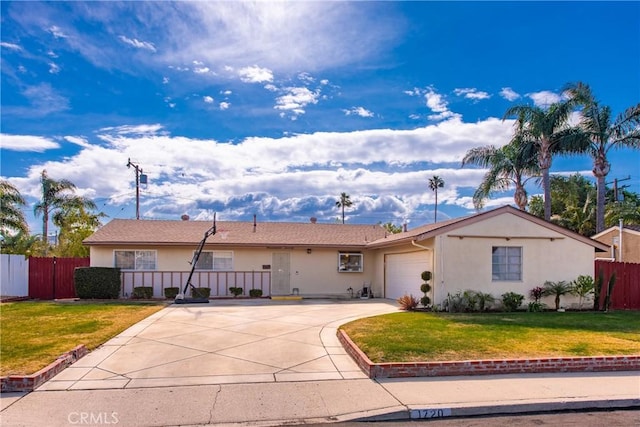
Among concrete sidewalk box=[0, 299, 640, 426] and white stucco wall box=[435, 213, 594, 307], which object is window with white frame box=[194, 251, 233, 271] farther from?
concrete sidewalk box=[0, 299, 640, 426]


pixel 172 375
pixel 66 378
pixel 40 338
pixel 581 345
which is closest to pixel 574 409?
pixel 581 345

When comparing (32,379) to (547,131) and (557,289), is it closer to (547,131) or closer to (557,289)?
(557,289)

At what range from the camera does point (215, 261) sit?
2139cm

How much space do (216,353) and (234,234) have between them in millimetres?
13726

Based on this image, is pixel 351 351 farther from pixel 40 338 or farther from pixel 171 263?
pixel 171 263

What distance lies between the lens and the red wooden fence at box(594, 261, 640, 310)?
1809cm

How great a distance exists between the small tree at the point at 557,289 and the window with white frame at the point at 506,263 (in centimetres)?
103

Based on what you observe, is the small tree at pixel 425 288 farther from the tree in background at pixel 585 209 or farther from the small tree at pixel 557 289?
the tree in background at pixel 585 209

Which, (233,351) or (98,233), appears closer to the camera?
(233,351)

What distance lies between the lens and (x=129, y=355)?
878 cm

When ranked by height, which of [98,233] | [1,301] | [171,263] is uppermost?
[98,233]

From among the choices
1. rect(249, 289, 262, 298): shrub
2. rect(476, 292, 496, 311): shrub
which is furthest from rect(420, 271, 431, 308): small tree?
rect(249, 289, 262, 298): shrub

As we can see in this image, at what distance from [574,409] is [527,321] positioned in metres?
7.46

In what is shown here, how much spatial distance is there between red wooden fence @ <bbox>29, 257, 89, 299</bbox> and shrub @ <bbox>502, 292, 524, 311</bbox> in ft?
55.7
